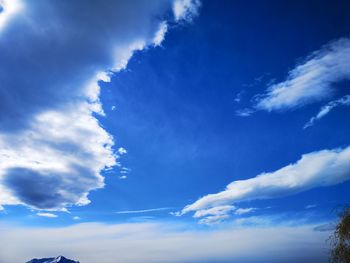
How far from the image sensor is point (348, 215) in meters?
28.3

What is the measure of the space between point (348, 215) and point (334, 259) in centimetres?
438

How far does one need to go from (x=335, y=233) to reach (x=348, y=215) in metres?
2.14

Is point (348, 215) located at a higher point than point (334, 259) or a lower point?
higher

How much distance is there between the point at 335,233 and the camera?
2847 cm

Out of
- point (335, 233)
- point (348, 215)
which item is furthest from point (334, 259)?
point (348, 215)

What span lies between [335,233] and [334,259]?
2.38 m

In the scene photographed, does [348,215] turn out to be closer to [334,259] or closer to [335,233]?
[335,233]

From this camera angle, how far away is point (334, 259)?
27.9 metres

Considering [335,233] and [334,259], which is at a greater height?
[335,233]
